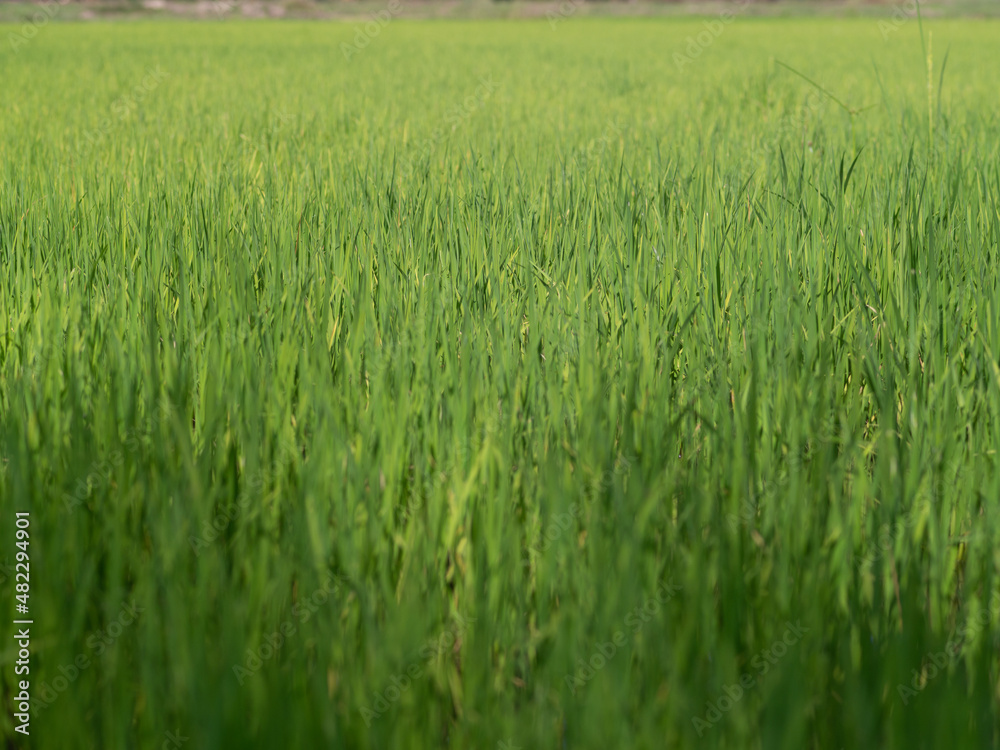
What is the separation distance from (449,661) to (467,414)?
408 mm

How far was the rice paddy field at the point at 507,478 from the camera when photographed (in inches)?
31.8

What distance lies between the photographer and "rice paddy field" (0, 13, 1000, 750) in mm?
807

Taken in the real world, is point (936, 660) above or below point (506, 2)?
below

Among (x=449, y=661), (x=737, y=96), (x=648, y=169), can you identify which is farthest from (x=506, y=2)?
(x=449, y=661)

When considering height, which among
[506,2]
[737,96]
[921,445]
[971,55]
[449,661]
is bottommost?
[449,661]

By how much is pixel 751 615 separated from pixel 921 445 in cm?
43

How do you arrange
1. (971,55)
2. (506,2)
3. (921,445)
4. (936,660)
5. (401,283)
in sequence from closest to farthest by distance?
(936,660) → (921,445) → (401,283) → (971,55) → (506,2)

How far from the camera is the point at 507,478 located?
1.04 metres

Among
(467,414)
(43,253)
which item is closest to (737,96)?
(43,253)

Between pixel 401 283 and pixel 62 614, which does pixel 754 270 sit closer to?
pixel 401 283

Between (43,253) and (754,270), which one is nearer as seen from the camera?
(754,270)

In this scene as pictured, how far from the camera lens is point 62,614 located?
0.93 metres

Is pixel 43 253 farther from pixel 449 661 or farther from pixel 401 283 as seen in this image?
pixel 449 661

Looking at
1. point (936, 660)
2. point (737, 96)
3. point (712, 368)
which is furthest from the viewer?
point (737, 96)
